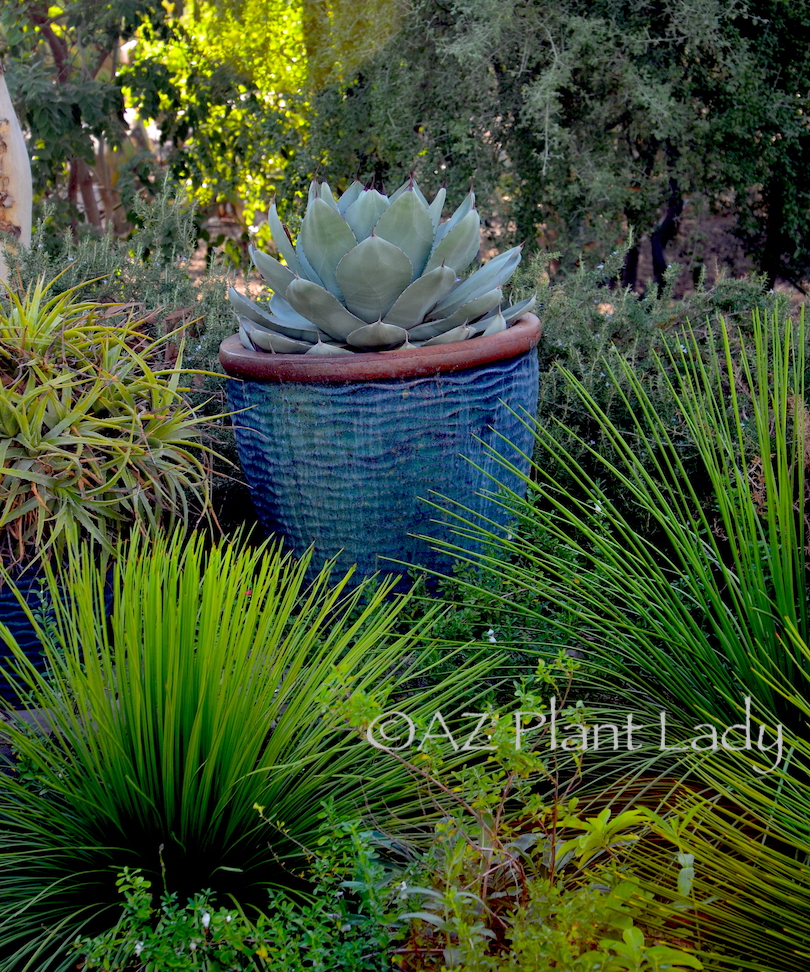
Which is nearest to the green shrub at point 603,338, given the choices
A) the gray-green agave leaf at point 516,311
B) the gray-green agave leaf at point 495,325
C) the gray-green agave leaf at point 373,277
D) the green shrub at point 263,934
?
the gray-green agave leaf at point 516,311

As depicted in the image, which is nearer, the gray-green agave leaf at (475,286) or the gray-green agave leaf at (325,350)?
the gray-green agave leaf at (325,350)

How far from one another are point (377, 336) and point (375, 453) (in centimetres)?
28

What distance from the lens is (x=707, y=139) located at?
5016mm

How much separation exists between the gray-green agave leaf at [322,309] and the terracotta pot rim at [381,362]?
0.12 metres

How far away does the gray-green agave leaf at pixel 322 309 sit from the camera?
206cm

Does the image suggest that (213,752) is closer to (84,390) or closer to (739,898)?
(739,898)

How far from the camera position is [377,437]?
2082 millimetres

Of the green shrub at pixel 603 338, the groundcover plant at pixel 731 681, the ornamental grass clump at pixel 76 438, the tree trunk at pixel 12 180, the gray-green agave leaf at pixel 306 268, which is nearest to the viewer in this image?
the groundcover plant at pixel 731 681

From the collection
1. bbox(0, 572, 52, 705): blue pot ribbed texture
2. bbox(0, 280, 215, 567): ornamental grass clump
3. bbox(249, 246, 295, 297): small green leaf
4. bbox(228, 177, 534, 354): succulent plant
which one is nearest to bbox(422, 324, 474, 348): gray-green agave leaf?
bbox(228, 177, 534, 354): succulent plant

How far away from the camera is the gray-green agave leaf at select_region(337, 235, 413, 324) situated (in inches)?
79.7

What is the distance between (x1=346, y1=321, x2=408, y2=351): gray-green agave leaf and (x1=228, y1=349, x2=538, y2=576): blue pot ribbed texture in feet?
0.46

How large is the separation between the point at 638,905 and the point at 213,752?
0.59 meters

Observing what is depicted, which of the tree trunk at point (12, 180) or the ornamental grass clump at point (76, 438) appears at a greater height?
the tree trunk at point (12, 180)

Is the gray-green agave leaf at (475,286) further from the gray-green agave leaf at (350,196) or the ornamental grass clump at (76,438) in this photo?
the ornamental grass clump at (76,438)
